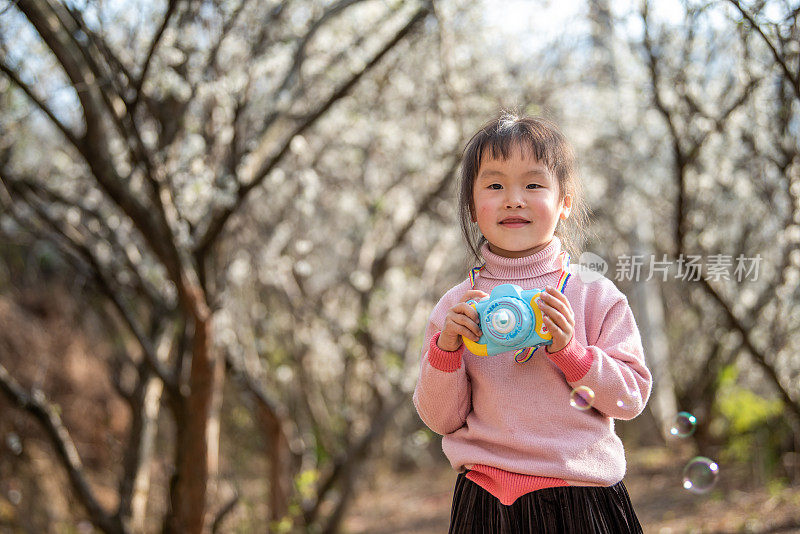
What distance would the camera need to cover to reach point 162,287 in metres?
5.25

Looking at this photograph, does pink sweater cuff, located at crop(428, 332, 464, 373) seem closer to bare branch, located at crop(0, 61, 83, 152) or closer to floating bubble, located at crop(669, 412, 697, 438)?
floating bubble, located at crop(669, 412, 697, 438)

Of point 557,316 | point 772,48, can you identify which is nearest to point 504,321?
point 557,316

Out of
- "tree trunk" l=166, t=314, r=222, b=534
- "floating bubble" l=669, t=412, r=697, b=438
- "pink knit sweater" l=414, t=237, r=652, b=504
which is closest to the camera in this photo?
"pink knit sweater" l=414, t=237, r=652, b=504

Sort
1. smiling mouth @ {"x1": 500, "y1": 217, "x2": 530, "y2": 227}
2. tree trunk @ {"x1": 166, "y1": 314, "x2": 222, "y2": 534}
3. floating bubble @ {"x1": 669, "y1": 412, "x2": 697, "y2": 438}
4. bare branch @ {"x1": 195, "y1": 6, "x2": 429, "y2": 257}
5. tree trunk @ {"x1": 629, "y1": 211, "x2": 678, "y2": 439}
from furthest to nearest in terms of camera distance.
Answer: tree trunk @ {"x1": 629, "y1": 211, "x2": 678, "y2": 439} → tree trunk @ {"x1": 166, "y1": 314, "x2": 222, "y2": 534} → bare branch @ {"x1": 195, "y1": 6, "x2": 429, "y2": 257} → floating bubble @ {"x1": 669, "y1": 412, "x2": 697, "y2": 438} → smiling mouth @ {"x1": 500, "y1": 217, "x2": 530, "y2": 227}

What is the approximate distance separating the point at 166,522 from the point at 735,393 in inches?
207

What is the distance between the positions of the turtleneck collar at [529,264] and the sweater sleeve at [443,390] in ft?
0.71

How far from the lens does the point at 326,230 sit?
26.2 ft

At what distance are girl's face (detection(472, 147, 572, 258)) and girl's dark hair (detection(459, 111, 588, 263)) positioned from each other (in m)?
0.02

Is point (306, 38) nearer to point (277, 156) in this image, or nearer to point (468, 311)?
point (277, 156)

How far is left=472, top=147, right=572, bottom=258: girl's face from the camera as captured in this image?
1868 mm

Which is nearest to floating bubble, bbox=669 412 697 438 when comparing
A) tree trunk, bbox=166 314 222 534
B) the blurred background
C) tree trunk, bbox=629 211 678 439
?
the blurred background

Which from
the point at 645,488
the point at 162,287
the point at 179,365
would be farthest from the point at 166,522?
the point at 645,488

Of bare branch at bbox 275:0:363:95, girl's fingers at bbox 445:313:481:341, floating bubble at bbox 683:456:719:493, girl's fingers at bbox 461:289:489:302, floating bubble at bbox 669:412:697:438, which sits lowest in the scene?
floating bubble at bbox 683:456:719:493

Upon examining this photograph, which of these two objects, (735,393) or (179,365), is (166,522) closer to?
(179,365)
